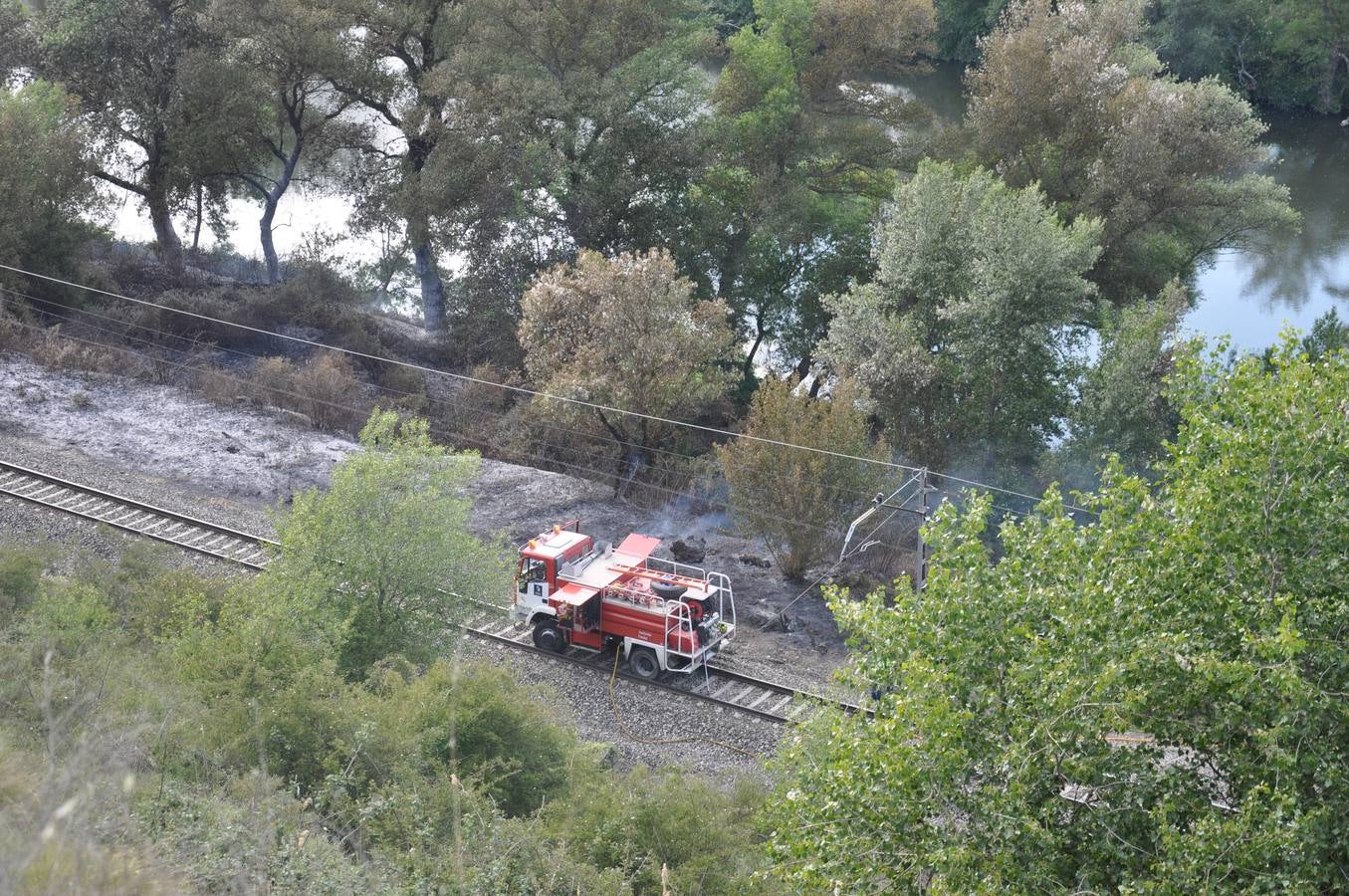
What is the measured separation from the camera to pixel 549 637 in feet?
68.4

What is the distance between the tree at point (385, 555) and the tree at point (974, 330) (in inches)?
524

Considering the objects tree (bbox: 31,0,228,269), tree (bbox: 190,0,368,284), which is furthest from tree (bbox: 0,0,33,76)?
tree (bbox: 190,0,368,284)

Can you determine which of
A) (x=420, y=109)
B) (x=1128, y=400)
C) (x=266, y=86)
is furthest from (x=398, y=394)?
(x=1128, y=400)

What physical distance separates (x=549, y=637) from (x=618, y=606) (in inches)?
56.0

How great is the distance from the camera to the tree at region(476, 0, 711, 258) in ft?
115

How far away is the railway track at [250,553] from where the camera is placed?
64.8 feet

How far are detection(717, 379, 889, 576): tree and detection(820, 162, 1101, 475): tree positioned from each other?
4680 mm

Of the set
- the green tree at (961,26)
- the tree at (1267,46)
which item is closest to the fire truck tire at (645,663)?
the tree at (1267,46)

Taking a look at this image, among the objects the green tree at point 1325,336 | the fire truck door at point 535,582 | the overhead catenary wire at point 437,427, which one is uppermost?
the green tree at point 1325,336

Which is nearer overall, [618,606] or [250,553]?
[618,606]

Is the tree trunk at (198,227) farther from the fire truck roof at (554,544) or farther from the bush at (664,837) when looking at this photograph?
the bush at (664,837)

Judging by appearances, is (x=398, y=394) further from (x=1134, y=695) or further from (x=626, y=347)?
(x=1134, y=695)

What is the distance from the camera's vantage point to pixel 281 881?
10.3m

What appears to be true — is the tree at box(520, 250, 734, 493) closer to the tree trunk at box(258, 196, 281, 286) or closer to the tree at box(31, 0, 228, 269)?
the tree trunk at box(258, 196, 281, 286)
